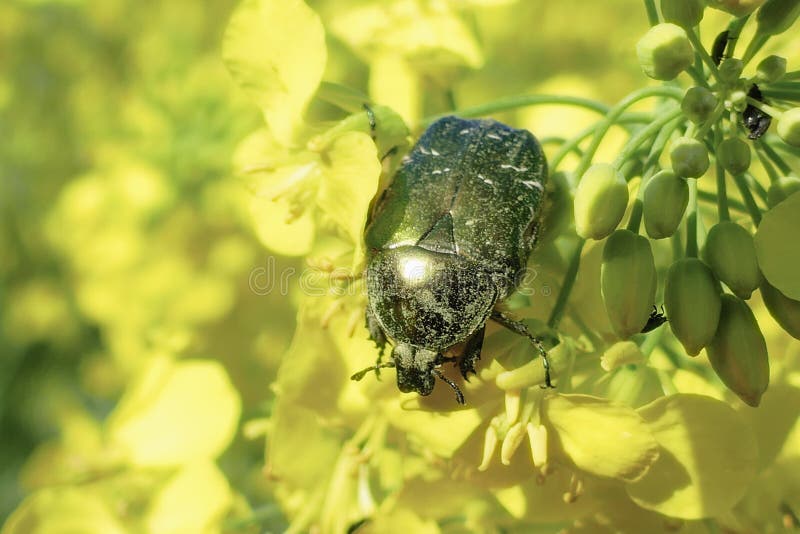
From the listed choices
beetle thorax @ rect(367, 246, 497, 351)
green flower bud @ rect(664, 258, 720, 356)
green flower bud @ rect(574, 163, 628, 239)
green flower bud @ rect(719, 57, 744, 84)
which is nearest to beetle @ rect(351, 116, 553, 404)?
beetle thorax @ rect(367, 246, 497, 351)

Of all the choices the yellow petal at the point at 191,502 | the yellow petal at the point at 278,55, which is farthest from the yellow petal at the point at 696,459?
A: the yellow petal at the point at 191,502

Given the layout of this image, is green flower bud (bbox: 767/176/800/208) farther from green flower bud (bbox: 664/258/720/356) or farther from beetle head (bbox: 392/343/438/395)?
beetle head (bbox: 392/343/438/395)

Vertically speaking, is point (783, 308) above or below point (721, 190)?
below

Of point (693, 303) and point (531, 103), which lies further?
point (531, 103)

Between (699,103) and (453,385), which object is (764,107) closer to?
(699,103)

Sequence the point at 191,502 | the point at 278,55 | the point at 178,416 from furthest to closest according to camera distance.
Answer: the point at 178,416
the point at 191,502
the point at 278,55

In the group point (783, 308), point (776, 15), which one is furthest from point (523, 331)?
point (776, 15)

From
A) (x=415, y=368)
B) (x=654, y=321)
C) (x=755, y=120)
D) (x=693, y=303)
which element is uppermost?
(x=755, y=120)

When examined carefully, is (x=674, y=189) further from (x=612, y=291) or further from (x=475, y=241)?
(x=475, y=241)
